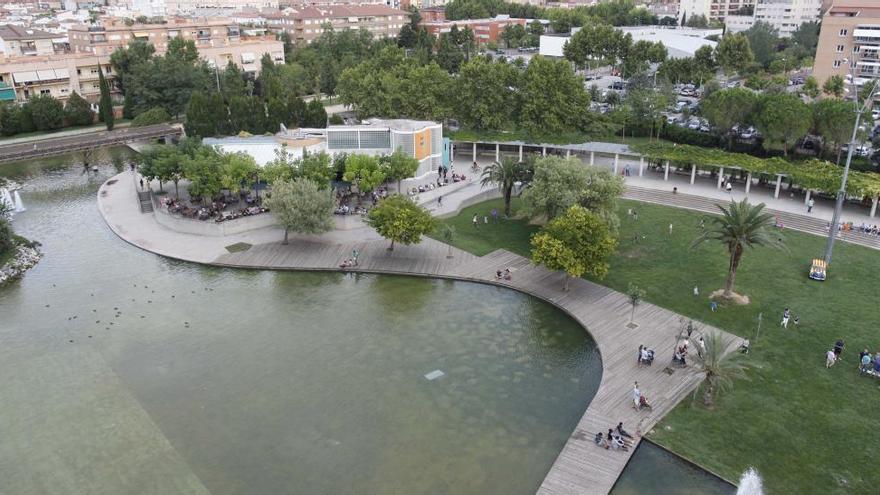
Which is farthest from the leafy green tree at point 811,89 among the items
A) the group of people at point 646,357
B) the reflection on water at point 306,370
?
the group of people at point 646,357

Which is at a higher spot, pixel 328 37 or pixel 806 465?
pixel 328 37

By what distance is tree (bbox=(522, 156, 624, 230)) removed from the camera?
42938mm

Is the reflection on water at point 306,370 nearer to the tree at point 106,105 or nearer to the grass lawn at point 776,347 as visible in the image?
the grass lawn at point 776,347

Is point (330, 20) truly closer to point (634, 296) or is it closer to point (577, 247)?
point (577, 247)

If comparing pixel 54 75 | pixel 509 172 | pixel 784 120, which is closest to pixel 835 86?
pixel 784 120

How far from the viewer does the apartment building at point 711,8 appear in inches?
6964

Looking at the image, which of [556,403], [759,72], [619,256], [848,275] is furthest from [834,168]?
[759,72]

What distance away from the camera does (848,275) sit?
4081 cm

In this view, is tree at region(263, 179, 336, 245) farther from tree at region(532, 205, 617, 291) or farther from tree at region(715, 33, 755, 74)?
tree at region(715, 33, 755, 74)

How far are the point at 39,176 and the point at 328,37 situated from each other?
6551 cm

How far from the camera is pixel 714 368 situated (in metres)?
27.9

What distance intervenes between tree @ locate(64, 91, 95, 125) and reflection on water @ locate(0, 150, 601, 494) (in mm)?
50398

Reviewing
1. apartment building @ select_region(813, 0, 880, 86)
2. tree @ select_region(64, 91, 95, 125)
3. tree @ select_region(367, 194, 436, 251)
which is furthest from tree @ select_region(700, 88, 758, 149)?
tree @ select_region(64, 91, 95, 125)

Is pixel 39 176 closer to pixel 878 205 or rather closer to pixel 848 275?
pixel 848 275
